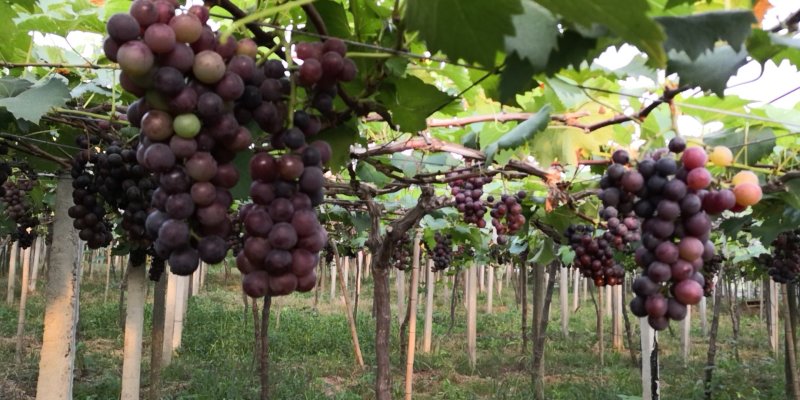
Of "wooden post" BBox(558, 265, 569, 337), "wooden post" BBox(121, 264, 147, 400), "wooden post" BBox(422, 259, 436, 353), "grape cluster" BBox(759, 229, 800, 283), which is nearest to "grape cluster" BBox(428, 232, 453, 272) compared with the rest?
"wooden post" BBox(422, 259, 436, 353)

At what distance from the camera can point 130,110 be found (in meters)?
1.00

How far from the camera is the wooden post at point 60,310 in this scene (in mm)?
3232

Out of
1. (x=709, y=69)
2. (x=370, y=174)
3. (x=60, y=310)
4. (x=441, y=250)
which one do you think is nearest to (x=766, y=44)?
(x=709, y=69)

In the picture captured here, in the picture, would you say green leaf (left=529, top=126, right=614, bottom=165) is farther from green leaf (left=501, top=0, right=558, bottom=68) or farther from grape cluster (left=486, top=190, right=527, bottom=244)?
green leaf (left=501, top=0, right=558, bottom=68)

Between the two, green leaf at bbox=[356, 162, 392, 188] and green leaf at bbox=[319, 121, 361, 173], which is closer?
green leaf at bbox=[319, 121, 361, 173]

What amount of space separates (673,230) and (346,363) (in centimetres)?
950

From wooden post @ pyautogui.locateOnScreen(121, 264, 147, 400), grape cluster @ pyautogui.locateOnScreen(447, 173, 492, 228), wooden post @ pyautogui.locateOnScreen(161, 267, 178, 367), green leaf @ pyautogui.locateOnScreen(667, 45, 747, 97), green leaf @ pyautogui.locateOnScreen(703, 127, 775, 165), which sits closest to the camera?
green leaf @ pyautogui.locateOnScreen(667, 45, 747, 97)

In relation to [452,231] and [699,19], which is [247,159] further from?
[452,231]

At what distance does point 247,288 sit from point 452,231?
591 cm

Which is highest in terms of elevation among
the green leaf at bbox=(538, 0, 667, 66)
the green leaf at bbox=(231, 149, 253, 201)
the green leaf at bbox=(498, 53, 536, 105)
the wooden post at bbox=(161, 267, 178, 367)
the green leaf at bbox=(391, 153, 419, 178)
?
the green leaf at bbox=(391, 153, 419, 178)

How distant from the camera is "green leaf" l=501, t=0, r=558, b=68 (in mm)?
836

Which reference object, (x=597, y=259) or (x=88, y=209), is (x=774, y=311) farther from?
(x=88, y=209)

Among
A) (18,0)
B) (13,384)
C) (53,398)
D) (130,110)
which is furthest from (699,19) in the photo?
(13,384)

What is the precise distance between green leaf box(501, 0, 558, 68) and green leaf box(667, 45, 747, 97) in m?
0.48
